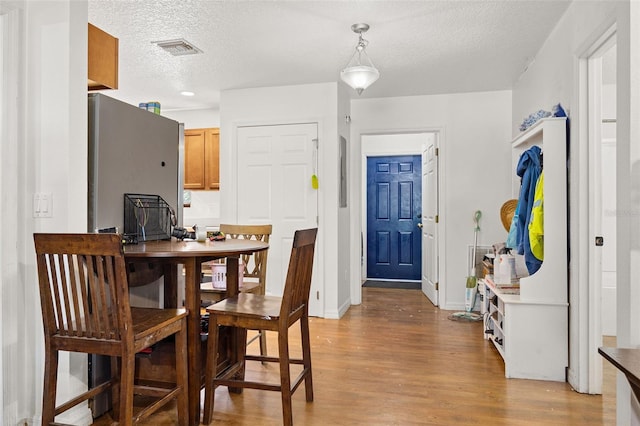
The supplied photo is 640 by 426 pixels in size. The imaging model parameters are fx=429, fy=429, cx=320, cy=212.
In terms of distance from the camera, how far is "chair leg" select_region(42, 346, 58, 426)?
5.83 ft

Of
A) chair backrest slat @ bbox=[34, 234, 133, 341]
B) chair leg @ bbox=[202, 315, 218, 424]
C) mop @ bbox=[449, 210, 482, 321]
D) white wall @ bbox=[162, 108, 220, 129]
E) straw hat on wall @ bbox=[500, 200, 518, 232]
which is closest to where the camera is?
chair backrest slat @ bbox=[34, 234, 133, 341]

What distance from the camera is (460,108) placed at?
491 centimetres

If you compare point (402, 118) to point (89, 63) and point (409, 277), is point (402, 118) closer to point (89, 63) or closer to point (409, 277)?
point (409, 277)

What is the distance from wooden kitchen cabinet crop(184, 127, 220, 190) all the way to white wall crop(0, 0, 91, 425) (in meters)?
3.35

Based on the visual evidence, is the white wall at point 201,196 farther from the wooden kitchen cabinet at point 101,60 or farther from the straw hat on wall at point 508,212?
the straw hat on wall at point 508,212

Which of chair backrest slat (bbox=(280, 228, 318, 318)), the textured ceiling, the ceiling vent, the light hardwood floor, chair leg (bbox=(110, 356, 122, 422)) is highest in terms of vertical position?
the textured ceiling

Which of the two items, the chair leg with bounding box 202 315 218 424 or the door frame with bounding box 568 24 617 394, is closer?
the chair leg with bounding box 202 315 218 424

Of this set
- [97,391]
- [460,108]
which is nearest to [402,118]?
[460,108]

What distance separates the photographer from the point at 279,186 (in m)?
4.67

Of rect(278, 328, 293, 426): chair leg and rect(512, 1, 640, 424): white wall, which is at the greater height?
rect(512, 1, 640, 424): white wall

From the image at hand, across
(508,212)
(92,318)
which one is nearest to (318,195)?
(508,212)

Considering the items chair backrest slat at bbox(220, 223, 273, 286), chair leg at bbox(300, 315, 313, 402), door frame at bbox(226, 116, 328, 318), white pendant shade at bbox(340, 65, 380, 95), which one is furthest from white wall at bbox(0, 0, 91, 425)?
door frame at bbox(226, 116, 328, 318)

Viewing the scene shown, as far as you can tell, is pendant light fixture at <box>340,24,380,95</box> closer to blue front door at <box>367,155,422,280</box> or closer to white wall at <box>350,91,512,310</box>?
white wall at <box>350,91,512,310</box>

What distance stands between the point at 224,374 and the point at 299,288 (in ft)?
2.21
